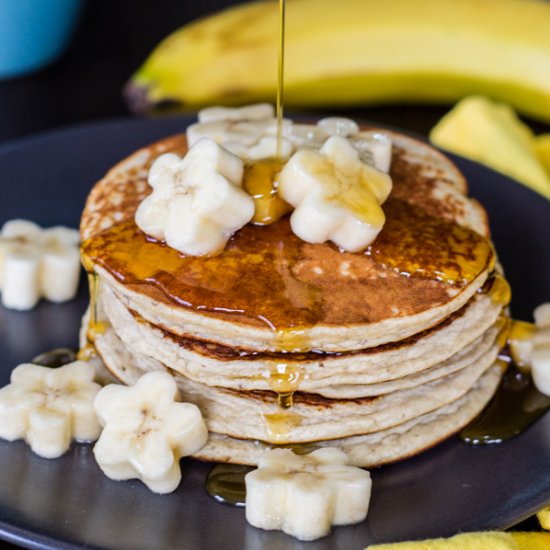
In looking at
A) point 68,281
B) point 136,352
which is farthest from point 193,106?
point 136,352

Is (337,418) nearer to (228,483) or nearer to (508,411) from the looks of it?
(228,483)

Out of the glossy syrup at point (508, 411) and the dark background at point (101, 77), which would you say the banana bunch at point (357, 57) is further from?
the glossy syrup at point (508, 411)

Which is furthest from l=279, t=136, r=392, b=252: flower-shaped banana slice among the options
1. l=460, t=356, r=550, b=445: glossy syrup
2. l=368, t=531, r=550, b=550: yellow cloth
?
l=368, t=531, r=550, b=550: yellow cloth

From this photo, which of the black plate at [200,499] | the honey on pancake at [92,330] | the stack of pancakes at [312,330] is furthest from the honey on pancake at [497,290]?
the honey on pancake at [92,330]

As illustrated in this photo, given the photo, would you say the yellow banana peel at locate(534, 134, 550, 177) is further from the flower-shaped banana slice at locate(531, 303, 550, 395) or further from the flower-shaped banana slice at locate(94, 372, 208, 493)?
the flower-shaped banana slice at locate(94, 372, 208, 493)

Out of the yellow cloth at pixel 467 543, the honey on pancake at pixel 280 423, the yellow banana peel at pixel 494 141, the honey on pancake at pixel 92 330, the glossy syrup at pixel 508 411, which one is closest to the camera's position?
the yellow cloth at pixel 467 543
